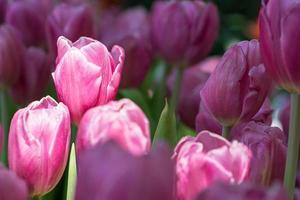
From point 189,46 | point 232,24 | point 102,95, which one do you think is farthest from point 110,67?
point 232,24

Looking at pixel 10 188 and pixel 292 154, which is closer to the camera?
pixel 10 188

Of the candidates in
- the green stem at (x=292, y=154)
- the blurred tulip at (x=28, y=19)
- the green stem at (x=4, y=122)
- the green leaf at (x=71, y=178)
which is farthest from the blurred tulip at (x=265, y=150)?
the blurred tulip at (x=28, y=19)

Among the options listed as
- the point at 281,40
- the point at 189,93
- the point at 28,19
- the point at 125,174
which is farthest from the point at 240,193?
the point at 28,19

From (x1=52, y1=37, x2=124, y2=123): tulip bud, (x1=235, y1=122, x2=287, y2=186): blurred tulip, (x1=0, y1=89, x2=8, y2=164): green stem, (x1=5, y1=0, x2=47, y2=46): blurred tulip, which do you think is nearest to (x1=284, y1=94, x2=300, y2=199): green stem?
(x1=235, y1=122, x2=287, y2=186): blurred tulip

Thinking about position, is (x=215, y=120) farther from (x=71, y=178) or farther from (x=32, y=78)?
(x=32, y=78)

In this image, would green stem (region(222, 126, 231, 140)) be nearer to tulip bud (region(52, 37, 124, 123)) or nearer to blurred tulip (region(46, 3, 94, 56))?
tulip bud (region(52, 37, 124, 123))

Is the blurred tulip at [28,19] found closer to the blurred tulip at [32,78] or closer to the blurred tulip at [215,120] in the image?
the blurred tulip at [32,78]
